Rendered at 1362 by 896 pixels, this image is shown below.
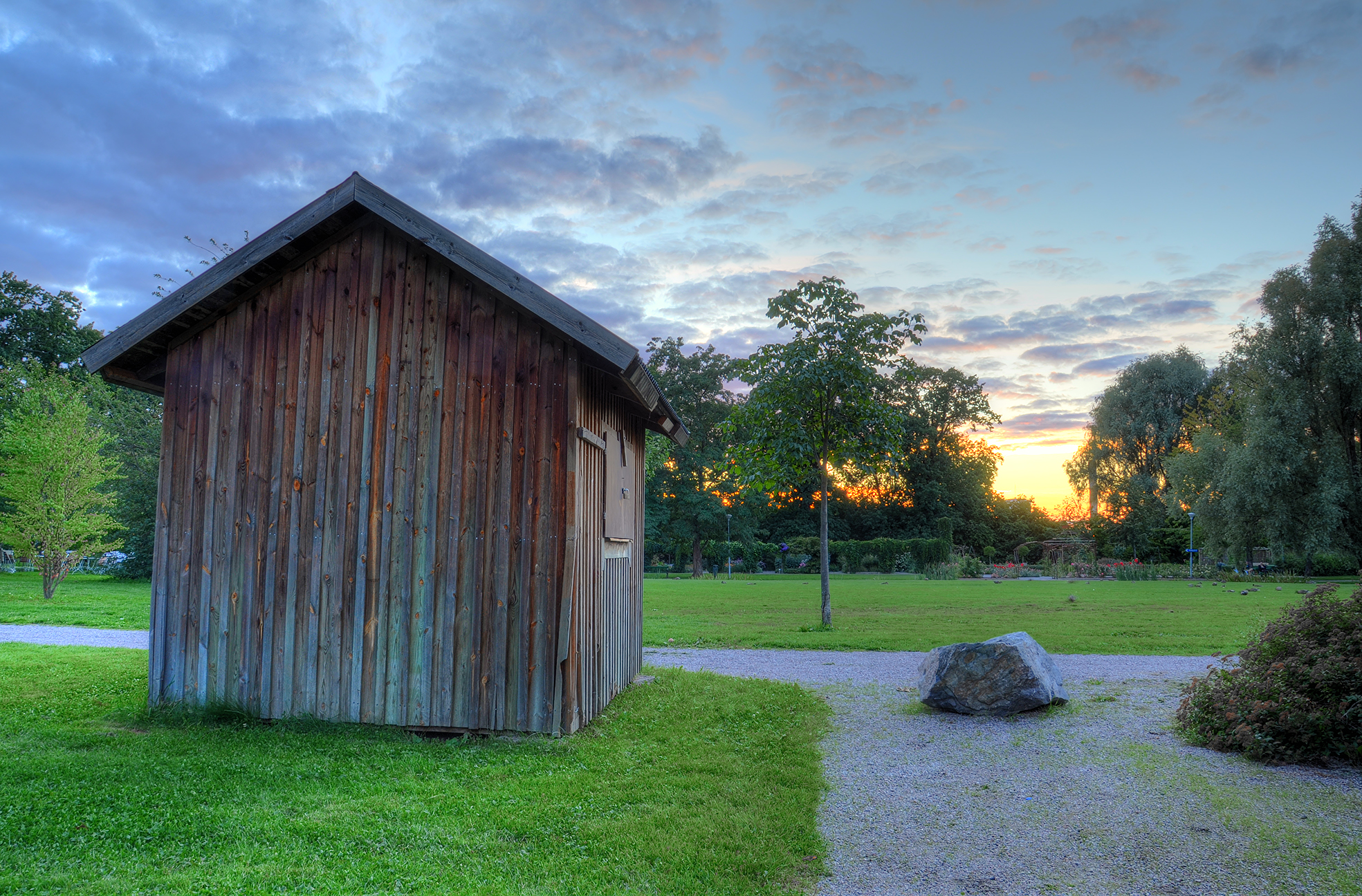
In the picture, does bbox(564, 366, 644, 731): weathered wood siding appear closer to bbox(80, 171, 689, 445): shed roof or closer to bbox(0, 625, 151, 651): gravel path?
bbox(80, 171, 689, 445): shed roof

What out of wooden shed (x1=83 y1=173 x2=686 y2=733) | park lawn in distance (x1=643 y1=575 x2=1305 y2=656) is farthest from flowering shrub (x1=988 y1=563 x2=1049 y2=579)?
wooden shed (x1=83 y1=173 x2=686 y2=733)

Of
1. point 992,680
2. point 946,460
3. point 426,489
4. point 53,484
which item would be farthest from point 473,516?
point 946,460

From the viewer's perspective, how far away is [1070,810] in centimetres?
573

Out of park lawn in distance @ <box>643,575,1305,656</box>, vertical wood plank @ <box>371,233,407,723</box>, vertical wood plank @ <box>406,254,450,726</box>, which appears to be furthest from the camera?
park lawn in distance @ <box>643,575,1305,656</box>

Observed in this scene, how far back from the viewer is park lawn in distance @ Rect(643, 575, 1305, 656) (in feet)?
51.0

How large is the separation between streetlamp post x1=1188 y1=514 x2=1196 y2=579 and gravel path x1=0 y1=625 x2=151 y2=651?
46.1 meters

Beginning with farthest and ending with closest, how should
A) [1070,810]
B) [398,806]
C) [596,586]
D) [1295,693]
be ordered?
[596,586], [1295,693], [1070,810], [398,806]

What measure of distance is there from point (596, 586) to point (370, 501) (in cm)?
239

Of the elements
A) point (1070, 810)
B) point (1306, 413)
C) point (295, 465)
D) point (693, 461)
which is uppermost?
point (1306, 413)

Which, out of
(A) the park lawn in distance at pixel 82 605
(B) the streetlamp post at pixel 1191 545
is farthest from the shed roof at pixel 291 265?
(B) the streetlamp post at pixel 1191 545

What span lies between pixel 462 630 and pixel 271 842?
272 cm

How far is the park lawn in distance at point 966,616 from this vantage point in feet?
51.0

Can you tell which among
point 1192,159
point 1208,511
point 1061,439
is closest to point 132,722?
point 1192,159

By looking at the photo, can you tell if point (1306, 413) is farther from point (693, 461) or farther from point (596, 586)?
point (596, 586)
